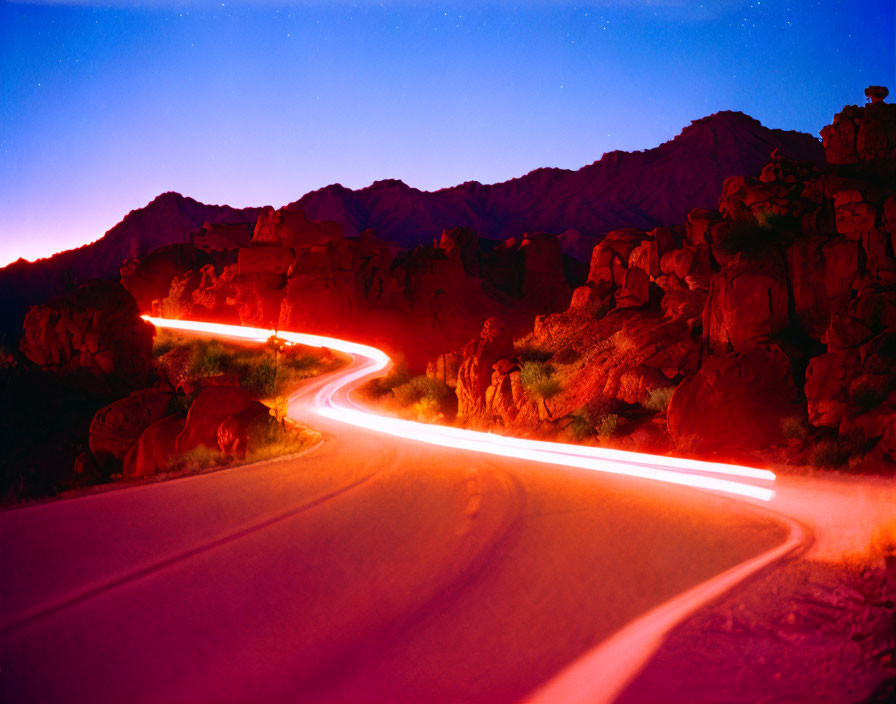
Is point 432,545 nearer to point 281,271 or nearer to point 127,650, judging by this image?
point 127,650

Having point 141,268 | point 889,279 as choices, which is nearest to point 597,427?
point 889,279

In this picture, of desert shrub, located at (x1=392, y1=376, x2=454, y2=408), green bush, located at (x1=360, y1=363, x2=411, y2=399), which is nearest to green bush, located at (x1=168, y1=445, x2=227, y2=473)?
desert shrub, located at (x1=392, y1=376, x2=454, y2=408)

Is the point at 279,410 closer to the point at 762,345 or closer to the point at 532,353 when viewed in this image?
the point at 532,353

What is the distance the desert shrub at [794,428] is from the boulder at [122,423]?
16855 millimetres

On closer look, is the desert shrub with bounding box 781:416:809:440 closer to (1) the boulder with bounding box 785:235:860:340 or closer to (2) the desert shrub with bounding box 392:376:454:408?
(1) the boulder with bounding box 785:235:860:340

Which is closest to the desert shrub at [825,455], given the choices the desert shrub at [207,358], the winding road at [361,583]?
the winding road at [361,583]

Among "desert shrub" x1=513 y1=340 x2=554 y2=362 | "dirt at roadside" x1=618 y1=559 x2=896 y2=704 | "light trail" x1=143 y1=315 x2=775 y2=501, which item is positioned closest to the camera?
"dirt at roadside" x1=618 y1=559 x2=896 y2=704

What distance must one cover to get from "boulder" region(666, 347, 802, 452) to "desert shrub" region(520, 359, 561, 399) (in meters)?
5.42

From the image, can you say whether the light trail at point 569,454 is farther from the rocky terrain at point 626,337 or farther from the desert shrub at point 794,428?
the desert shrub at point 794,428

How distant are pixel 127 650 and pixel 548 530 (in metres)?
4.03

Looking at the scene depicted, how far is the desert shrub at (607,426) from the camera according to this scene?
1421cm

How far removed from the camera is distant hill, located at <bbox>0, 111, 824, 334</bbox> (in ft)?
307

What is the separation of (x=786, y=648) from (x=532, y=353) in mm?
19612

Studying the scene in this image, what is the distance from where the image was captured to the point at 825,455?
10367 millimetres
